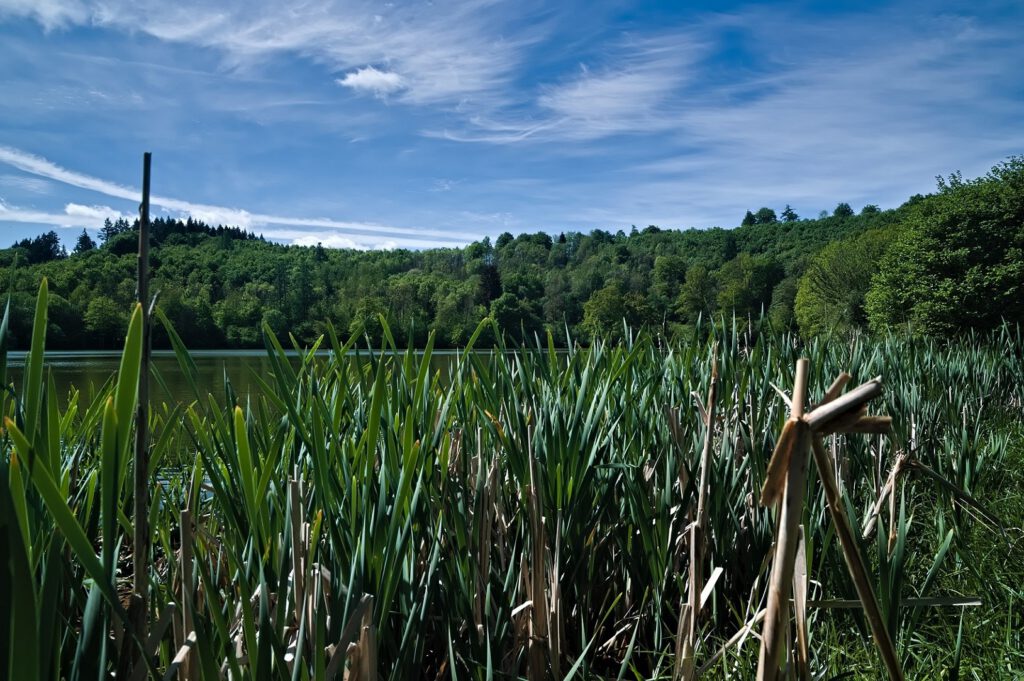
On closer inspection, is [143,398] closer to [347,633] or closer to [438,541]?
[347,633]

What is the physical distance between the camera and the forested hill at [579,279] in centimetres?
356

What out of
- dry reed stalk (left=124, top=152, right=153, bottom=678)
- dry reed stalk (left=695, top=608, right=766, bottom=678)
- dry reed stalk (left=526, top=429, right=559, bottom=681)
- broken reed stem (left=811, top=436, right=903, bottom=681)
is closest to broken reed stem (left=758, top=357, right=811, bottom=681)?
broken reed stem (left=811, top=436, right=903, bottom=681)

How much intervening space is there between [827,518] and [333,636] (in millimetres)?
1644

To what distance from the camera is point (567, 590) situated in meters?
1.70

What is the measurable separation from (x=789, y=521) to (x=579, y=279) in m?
71.1

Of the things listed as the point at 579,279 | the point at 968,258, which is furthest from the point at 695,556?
the point at 579,279

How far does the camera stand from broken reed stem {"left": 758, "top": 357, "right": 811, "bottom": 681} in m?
0.36

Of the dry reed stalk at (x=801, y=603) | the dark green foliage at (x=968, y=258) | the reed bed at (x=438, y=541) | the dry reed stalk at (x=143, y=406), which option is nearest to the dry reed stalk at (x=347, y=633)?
the reed bed at (x=438, y=541)

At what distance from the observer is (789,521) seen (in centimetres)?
38

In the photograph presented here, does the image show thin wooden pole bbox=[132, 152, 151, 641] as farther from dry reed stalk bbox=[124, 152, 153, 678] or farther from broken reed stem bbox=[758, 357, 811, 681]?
broken reed stem bbox=[758, 357, 811, 681]

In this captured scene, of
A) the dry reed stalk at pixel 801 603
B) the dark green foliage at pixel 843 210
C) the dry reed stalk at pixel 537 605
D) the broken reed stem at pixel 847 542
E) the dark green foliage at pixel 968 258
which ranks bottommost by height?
the dry reed stalk at pixel 537 605

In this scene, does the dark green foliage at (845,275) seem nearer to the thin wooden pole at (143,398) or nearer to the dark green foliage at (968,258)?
the dark green foliage at (968,258)

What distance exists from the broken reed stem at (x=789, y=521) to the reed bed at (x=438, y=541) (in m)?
0.04

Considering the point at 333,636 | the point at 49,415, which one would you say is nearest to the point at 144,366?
the point at 49,415
